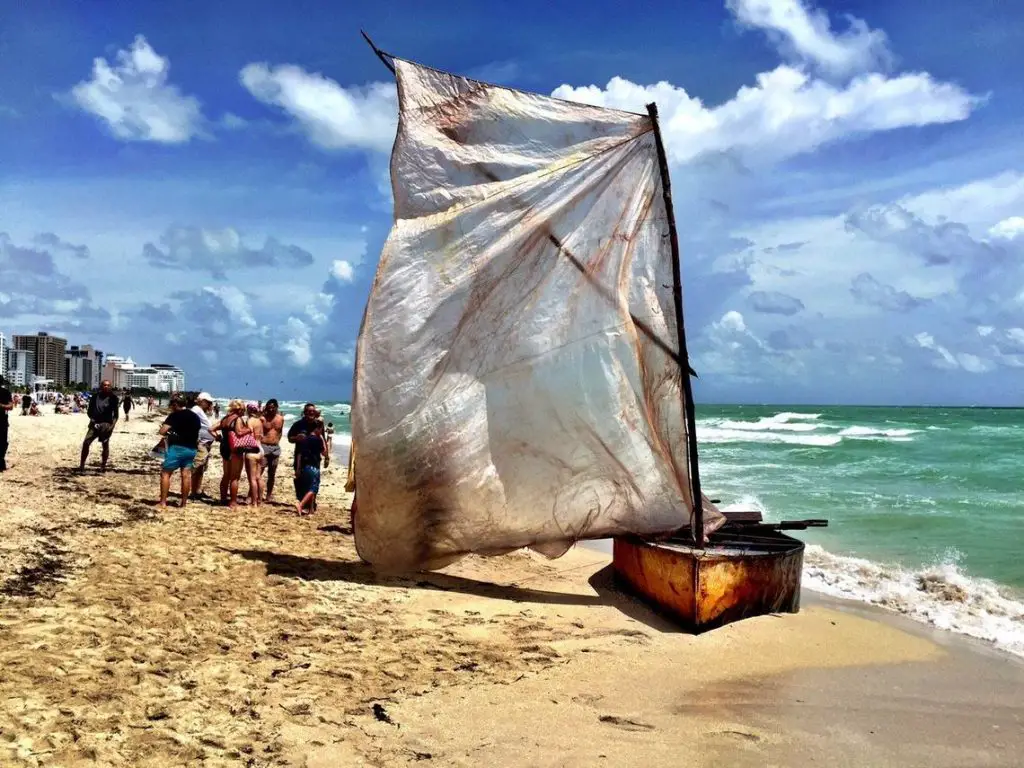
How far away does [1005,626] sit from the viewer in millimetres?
7953

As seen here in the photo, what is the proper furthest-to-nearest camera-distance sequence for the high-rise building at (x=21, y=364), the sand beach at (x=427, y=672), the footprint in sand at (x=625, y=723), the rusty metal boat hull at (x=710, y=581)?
the high-rise building at (x=21, y=364), the rusty metal boat hull at (x=710, y=581), the footprint in sand at (x=625, y=723), the sand beach at (x=427, y=672)

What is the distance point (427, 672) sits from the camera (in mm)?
5500

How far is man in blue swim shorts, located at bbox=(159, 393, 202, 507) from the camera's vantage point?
34.4 feet

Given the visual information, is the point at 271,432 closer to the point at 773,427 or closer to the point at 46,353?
the point at 773,427

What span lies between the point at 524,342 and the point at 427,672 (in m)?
2.84

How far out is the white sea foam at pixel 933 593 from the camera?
791 cm

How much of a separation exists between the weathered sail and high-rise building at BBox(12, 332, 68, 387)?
203851 millimetres

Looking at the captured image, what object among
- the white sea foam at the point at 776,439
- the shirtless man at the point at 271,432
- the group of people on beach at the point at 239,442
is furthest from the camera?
the white sea foam at the point at 776,439

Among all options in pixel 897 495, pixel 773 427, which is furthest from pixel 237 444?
pixel 773 427

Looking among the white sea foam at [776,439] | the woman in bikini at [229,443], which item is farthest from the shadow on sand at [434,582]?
the white sea foam at [776,439]

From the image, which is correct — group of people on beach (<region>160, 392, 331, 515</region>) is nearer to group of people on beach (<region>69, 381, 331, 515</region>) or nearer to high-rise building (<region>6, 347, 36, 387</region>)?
group of people on beach (<region>69, 381, 331, 515</region>)

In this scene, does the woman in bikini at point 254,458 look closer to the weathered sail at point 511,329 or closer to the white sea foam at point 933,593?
the weathered sail at point 511,329

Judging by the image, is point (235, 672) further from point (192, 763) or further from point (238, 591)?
point (238, 591)

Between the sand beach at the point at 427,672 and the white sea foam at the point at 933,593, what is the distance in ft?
1.75
